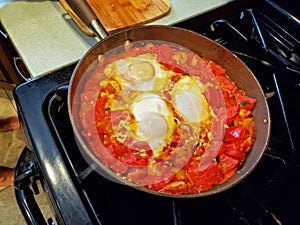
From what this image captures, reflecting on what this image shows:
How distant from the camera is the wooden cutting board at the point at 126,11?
110cm

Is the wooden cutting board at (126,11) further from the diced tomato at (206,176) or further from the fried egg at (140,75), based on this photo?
the diced tomato at (206,176)

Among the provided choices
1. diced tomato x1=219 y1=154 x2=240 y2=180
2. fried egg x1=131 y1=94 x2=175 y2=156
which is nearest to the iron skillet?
diced tomato x1=219 y1=154 x2=240 y2=180

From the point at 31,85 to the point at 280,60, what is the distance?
77 cm

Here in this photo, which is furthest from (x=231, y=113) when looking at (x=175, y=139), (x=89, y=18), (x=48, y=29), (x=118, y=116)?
(x=48, y=29)

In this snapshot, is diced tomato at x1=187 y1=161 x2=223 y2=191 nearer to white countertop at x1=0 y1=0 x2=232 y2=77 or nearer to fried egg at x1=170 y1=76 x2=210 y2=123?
fried egg at x1=170 y1=76 x2=210 y2=123

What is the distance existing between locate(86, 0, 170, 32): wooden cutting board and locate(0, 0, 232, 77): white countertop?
0.03 metres

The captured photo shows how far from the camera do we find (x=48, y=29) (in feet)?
3.67

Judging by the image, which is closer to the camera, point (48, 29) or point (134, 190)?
point (134, 190)

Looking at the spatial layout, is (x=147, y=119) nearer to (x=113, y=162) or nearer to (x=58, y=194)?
(x=113, y=162)

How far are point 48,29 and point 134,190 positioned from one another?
2.07 ft

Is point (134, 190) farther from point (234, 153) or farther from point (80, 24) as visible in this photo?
point (80, 24)

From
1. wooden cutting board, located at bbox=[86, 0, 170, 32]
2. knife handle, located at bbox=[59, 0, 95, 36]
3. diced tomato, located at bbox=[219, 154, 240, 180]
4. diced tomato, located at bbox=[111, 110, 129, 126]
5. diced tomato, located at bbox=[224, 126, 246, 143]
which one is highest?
knife handle, located at bbox=[59, 0, 95, 36]

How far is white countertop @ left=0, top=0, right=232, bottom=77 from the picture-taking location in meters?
1.04

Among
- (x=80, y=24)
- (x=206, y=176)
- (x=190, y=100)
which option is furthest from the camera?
(x=80, y=24)
